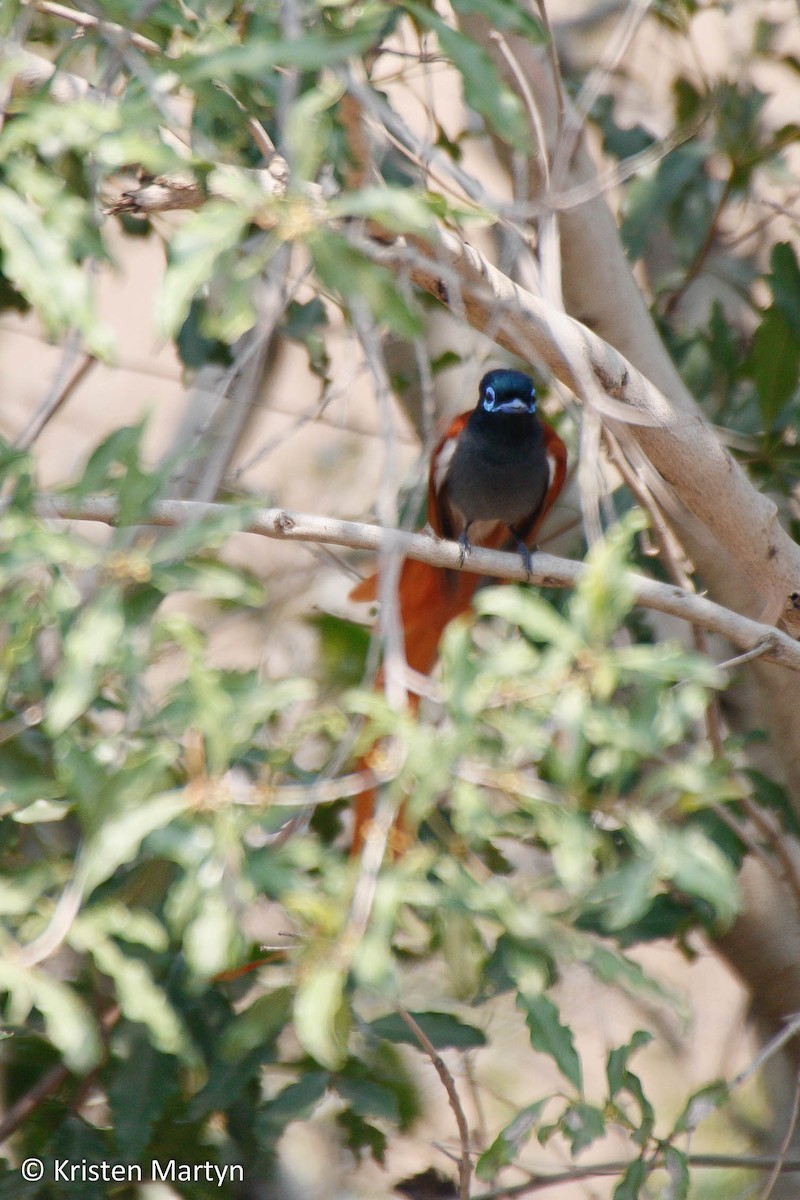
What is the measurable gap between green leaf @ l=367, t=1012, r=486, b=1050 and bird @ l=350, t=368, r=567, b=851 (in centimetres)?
78

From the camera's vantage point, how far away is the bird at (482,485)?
10.3 ft

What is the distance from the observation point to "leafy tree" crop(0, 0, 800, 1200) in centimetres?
121

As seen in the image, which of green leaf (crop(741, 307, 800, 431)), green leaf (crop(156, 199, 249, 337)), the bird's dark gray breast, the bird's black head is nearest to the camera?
green leaf (crop(156, 199, 249, 337))

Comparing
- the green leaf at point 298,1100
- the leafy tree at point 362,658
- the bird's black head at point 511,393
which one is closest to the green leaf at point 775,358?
the leafy tree at point 362,658

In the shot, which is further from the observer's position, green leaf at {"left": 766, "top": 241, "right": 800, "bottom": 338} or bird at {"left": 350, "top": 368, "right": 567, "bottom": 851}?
bird at {"left": 350, "top": 368, "right": 567, "bottom": 851}

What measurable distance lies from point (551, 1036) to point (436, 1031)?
0.75 meters

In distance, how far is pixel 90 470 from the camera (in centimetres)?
151

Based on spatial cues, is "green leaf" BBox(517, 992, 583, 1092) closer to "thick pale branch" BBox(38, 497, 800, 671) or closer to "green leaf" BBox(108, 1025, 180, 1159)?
"thick pale branch" BBox(38, 497, 800, 671)

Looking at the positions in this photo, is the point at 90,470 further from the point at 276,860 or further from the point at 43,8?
the point at 43,8

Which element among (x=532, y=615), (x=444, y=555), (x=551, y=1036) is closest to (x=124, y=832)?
(x=532, y=615)

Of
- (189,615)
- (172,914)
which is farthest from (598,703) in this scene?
(189,615)

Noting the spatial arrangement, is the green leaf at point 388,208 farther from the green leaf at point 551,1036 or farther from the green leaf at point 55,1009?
the green leaf at point 551,1036

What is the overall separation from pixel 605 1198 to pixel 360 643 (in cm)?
250

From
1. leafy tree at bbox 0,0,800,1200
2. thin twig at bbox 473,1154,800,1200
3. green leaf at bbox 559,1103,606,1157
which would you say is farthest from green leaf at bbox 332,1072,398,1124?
green leaf at bbox 559,1103,606,1157
